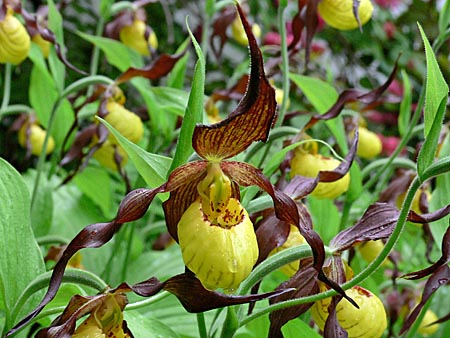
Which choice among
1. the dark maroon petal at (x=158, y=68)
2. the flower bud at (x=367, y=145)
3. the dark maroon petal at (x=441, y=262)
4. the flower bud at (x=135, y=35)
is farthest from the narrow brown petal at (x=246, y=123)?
the flower bud at (x=135, y=35)

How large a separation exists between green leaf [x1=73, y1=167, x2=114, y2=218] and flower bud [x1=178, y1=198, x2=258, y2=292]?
992 millimetres

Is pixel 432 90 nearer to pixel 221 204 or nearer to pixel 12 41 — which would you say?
pixel 221 204

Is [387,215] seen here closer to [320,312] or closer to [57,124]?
[320,312]

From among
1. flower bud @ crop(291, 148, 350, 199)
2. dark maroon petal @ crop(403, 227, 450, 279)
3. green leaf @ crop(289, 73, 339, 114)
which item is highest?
green leaf @ crop(289, 73, 339, 114)

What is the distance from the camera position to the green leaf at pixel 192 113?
0.69 metres

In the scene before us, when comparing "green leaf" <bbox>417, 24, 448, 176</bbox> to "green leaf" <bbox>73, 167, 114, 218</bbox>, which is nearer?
"green leaf" <bbox>417, 24, 448, 176</bbox>

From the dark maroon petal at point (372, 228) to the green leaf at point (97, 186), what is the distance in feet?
3.13

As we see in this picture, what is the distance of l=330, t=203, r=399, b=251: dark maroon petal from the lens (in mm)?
771

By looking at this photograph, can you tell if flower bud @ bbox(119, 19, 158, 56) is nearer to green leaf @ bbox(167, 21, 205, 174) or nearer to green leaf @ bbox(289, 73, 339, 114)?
green leaf @ bbox(289, 73, 339, 114)

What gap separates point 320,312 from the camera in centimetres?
86

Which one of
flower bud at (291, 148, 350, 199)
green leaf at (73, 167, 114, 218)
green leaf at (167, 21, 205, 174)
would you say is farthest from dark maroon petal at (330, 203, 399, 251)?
green leaf at (73, 167, 114, 218)

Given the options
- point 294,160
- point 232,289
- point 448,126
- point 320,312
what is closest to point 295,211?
point 232,289

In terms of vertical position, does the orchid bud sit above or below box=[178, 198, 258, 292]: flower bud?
below

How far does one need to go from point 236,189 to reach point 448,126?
0.85 m
